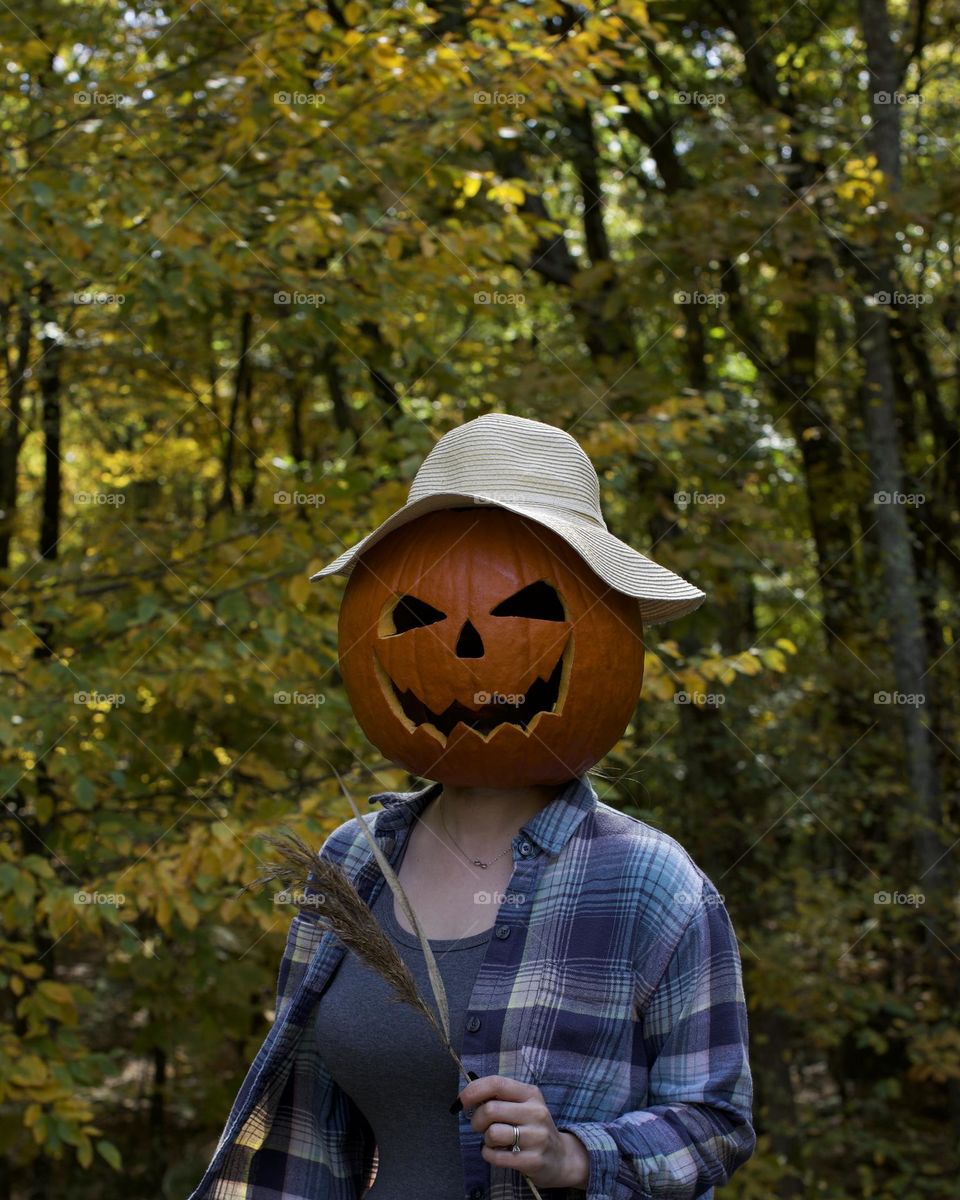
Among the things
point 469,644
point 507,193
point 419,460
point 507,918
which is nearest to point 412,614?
point 469,644

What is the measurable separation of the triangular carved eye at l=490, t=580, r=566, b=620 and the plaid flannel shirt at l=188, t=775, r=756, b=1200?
0.98 ft

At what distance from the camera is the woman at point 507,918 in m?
1.79

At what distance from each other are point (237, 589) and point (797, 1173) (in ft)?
14.1

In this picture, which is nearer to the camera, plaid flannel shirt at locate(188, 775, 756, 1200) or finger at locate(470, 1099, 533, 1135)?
finger at locate(470, 1099, 533, 1135)

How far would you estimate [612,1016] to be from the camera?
6.00 feet

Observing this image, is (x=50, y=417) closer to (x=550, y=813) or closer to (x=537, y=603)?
(x=537, y=603)

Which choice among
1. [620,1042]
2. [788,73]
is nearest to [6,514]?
[788,73]

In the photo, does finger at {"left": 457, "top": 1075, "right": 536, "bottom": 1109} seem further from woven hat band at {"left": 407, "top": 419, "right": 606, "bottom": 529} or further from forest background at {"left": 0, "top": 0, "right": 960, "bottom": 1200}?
woven hat band at {"left": 407, "top": 419, "right": 606, "bottom": 529}

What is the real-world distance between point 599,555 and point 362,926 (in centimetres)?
68

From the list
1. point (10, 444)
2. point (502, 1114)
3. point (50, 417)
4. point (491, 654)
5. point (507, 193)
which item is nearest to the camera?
point (502, 1114)

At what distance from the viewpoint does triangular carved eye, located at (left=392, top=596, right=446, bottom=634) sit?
6.88 feet

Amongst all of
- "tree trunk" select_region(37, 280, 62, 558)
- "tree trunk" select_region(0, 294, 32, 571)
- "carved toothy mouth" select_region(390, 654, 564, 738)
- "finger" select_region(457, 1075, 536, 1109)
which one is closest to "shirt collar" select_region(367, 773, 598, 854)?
"carved toothy mouth" select_region(390, 654, 564, 738)

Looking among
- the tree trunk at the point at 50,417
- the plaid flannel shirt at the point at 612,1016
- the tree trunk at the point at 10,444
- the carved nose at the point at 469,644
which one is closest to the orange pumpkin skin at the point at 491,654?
the carved nose at the point at 469,644

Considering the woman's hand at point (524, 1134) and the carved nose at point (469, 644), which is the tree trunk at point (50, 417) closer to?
the carved nose at point (469, 644)
